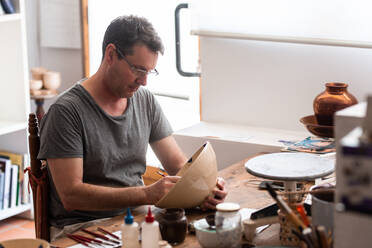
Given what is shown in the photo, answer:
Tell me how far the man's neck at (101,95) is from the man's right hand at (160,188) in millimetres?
371

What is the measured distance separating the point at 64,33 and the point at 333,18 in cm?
222

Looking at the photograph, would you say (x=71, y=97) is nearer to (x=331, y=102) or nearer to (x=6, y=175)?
(x=331, y=102)

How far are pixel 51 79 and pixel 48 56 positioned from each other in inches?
13.7

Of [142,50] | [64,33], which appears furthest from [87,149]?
[64,33]

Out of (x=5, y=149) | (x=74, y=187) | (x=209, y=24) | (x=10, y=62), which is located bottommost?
(x=5, y=149)

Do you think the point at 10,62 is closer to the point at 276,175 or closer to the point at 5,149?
the point at 5,149

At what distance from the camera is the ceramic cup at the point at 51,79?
4.07m

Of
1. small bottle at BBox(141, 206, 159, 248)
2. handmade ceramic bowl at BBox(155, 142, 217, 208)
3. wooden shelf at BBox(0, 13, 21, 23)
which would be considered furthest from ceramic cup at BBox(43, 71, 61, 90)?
small bottle at BBox(141, 206, 159, 248)

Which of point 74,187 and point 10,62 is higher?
point 10,62

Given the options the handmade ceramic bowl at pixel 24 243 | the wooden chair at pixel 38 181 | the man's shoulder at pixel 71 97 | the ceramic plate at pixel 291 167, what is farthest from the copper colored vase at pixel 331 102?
the handmade ceramic bowl at pixel 24 243

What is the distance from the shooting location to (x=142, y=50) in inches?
85.0

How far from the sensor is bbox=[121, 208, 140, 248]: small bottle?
1594 mm

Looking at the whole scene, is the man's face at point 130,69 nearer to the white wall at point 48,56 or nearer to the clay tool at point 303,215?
the clay tool at point 303,215

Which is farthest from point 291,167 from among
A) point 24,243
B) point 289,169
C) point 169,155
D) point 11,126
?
point 11,126
